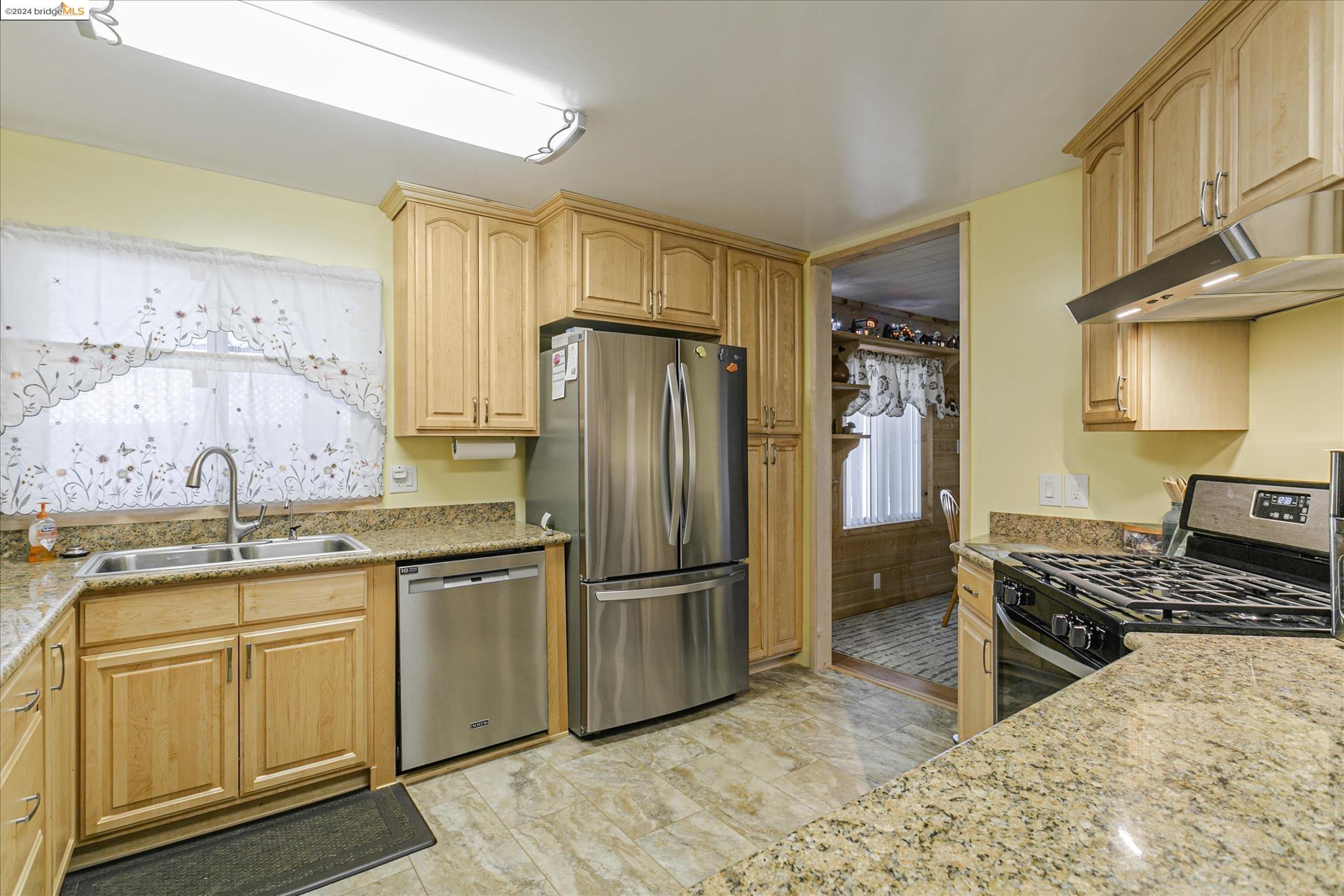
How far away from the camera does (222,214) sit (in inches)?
103

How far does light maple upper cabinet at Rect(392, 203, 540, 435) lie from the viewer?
9.12 ft

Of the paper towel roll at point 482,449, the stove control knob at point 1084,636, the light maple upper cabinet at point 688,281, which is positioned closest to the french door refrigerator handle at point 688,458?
the light maple upper cabinet at point 688,281

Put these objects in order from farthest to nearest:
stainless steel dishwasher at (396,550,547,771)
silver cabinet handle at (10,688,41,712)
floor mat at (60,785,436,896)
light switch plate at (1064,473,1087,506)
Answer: light switch plate at (1064,473,1087,506)
stainless steel dishwasher at (396,550,547,771)
floor mat at (60,785,436,896)
silver cabinet handle at (10,688,41,712)

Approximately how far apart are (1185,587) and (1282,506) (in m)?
0.48

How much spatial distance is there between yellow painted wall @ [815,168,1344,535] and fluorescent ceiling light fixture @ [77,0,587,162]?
1.91 meters

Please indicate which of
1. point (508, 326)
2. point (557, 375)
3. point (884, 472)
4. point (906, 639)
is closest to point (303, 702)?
point (557, 375)

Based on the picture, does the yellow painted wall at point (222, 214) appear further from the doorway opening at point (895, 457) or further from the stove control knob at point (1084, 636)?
the stove control knob at point (1084, 636)

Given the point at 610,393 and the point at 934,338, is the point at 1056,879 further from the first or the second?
the point at 934,338

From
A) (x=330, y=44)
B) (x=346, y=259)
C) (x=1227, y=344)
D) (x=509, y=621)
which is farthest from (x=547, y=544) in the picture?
(x=1227, y=344)

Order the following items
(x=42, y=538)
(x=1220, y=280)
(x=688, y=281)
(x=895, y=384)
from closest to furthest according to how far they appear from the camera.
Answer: (x=1220, y=280) → (x=42, y=538) → (x=688, y=281) → (x=895, y=384)

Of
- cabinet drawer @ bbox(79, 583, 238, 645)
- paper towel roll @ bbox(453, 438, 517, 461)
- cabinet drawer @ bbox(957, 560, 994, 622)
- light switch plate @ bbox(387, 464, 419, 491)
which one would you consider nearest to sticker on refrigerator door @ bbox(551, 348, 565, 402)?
paper towel roll @ bbox(453, 438, 517, 461)

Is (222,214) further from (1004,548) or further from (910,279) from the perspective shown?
(910,279)

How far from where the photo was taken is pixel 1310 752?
81 centimetres

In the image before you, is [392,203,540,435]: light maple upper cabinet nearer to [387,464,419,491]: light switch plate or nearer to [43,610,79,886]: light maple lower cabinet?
[387,464,419,491]: light switch plate
